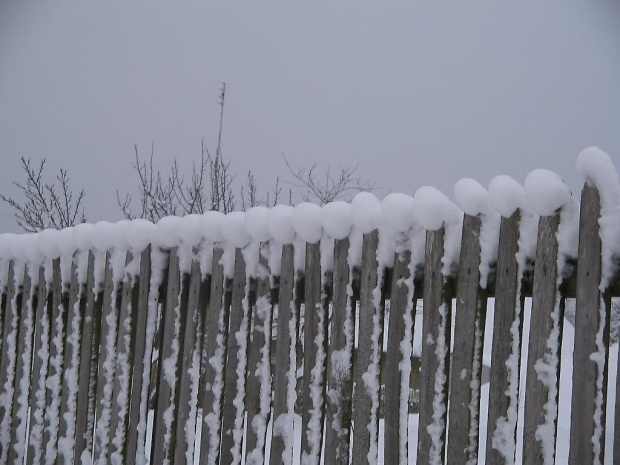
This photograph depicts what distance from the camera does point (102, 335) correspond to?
3.43m

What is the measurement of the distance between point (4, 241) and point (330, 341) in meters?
3.03

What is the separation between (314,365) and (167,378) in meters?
1.01

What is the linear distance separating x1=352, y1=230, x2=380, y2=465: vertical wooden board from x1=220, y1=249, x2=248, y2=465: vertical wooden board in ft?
2.20

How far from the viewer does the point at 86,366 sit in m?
3.49

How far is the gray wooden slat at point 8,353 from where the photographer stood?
13.3 feet

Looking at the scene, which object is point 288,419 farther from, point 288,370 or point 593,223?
point 593,223

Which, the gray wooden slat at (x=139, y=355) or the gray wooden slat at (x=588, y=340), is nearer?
the gray wooden slat at (x=588, y=340)

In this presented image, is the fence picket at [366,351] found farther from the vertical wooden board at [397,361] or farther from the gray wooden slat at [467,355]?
the gray wooden slat at [467,355]

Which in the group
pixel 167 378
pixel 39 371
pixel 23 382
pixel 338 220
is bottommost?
pixel 23 382

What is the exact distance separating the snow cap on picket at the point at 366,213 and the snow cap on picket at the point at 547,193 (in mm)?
670

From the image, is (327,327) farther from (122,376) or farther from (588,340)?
(122,376)

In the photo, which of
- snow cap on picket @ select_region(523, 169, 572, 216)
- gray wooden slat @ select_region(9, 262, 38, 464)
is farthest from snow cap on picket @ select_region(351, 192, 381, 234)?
gray wooden slat @ select_region(9, 262, 38, 464)

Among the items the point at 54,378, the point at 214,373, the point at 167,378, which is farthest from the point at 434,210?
the point at 54,378

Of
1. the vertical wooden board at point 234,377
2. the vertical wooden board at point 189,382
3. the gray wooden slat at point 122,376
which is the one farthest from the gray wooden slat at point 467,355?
the gray wooden slat at point 122,376
